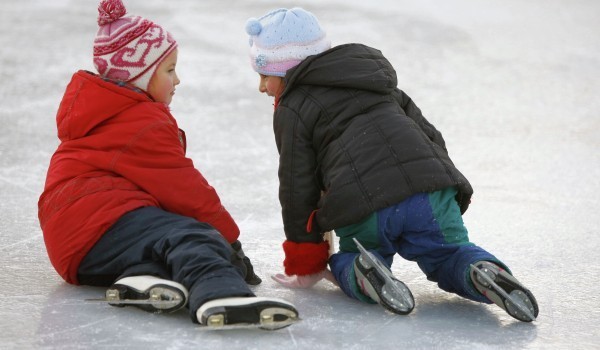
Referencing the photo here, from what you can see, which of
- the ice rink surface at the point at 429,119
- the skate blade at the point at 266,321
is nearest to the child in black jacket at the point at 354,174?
the ice rink surface at the point at 429,119

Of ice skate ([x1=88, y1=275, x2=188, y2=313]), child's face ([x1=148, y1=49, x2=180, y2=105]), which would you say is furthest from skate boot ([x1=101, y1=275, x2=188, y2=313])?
child's face ([x1=148, y1=49, x2=180, y2=105])

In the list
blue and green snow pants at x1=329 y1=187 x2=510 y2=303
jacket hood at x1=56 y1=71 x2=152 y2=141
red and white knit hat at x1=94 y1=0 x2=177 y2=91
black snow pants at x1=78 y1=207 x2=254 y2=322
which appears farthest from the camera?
red and white knit hat at x1=94 y1=0 x2=177 y2=91

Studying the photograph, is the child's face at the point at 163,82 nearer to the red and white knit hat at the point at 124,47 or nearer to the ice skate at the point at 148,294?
the red and white knit hat at the point at 124,47

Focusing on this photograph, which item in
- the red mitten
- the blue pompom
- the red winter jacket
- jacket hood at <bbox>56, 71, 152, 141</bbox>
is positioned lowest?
the red mitten

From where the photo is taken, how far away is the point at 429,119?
17.1 ft

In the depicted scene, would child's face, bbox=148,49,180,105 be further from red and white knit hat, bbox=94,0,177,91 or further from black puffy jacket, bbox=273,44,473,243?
black puffy jacket, bbox=273,44,473,243

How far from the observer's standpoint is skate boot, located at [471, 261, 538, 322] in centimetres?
240

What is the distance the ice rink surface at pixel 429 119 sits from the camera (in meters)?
2.36

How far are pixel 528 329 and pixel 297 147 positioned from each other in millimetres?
792

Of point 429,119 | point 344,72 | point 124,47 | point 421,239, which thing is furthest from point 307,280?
point 429,119

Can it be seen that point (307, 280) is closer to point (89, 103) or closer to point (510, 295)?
point (510, 295)

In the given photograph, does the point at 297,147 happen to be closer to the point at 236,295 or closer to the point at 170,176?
the point at 170,176

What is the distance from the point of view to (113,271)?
256 cm

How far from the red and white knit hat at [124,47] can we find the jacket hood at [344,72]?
421 mm
